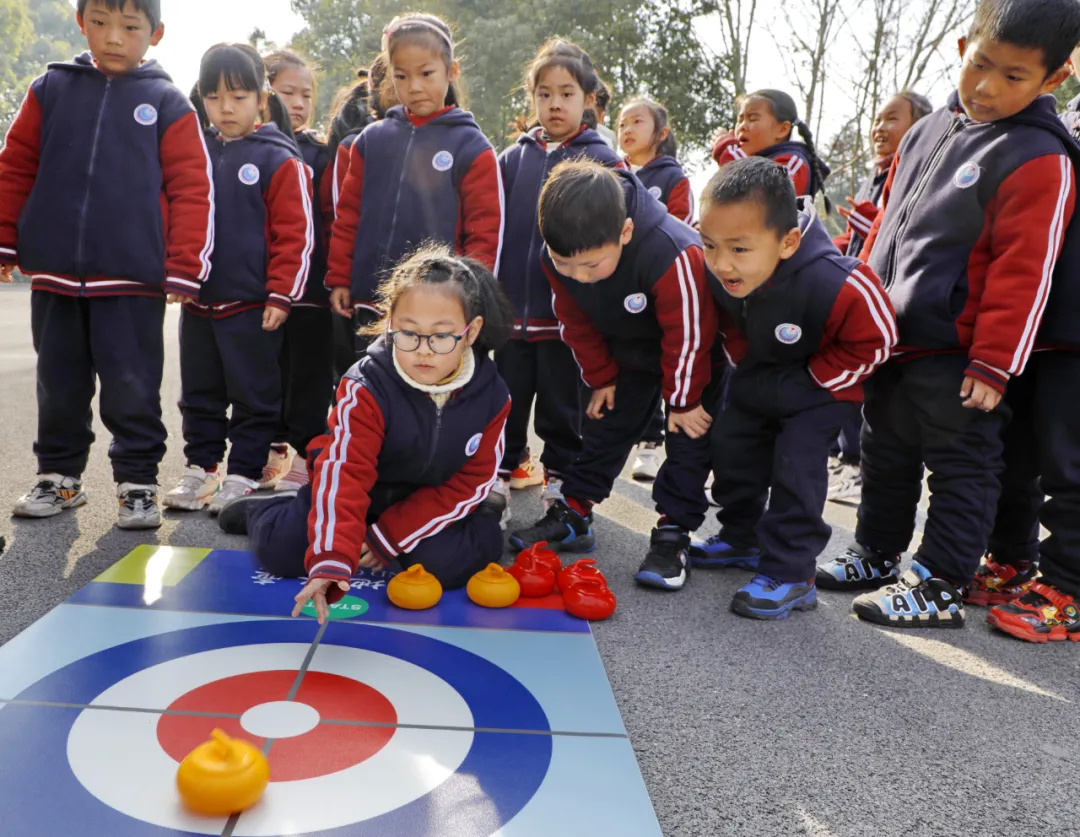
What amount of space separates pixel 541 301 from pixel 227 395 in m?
1.11

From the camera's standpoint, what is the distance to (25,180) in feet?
8.46

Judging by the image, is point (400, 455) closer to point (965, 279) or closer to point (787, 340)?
point (787, 340)

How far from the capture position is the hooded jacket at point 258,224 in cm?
288

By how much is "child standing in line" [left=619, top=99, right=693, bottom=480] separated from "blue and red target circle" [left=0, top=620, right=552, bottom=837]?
6.73ft

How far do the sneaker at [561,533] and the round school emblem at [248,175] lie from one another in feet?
4.74

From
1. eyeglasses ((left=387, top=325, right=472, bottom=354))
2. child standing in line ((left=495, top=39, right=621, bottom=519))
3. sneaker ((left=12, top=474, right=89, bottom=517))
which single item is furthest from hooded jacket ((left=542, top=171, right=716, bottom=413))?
sneaker ((left=12, top=474, right=89, bottom=517))

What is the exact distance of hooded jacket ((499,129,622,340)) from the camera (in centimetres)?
297

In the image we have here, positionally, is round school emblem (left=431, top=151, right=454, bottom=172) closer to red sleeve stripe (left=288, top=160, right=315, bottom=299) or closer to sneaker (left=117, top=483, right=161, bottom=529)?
red sleeve stripe (left=288, top=160, right=315, bottom=299)

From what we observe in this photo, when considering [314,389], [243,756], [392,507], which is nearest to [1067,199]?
[392,507]

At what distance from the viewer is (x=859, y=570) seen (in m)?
2.49

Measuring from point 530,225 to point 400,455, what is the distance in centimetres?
113

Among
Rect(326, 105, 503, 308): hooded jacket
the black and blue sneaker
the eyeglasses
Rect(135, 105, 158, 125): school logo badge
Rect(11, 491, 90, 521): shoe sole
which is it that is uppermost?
Rect(135, 105, 158, 125): school logo badge

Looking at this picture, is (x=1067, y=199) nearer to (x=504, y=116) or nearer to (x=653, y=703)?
(x=653, y=703)

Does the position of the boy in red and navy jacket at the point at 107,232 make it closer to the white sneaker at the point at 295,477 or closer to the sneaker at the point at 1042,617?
the white sneaker at the point at 295,477
